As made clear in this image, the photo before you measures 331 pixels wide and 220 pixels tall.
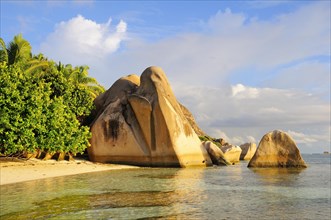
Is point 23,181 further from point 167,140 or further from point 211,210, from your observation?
point 167,140

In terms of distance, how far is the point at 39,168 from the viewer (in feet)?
77.0

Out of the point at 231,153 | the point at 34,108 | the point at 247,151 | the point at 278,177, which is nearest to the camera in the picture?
the point at 278,177

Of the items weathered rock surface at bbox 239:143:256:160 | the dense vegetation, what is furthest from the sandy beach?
weathered rock surface at bbox 239:143:256:160

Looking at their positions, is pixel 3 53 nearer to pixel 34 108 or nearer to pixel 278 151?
pixel 34 108

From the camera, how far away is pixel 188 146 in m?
31.2

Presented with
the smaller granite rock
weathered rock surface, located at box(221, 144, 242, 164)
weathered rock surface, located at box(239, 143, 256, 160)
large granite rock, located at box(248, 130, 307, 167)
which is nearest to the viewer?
large granite rock, located at box(248, 130, 307, 167)

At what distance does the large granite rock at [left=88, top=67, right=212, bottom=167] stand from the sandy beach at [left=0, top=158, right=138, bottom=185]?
163 centimetres

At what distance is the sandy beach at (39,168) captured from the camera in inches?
757

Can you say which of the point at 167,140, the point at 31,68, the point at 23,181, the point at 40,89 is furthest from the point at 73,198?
the point at 31,68

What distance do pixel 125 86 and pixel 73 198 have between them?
23.1 meters

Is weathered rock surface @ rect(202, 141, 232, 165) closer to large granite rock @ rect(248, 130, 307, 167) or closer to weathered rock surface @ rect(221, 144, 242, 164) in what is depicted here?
weathered rock surface @ rect(221, 144, 242, 164)

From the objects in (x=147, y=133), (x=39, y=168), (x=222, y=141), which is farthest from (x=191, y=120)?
(x=39, y=168)

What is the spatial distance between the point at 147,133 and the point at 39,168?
10.2m

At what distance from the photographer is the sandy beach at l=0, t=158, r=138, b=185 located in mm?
19219
